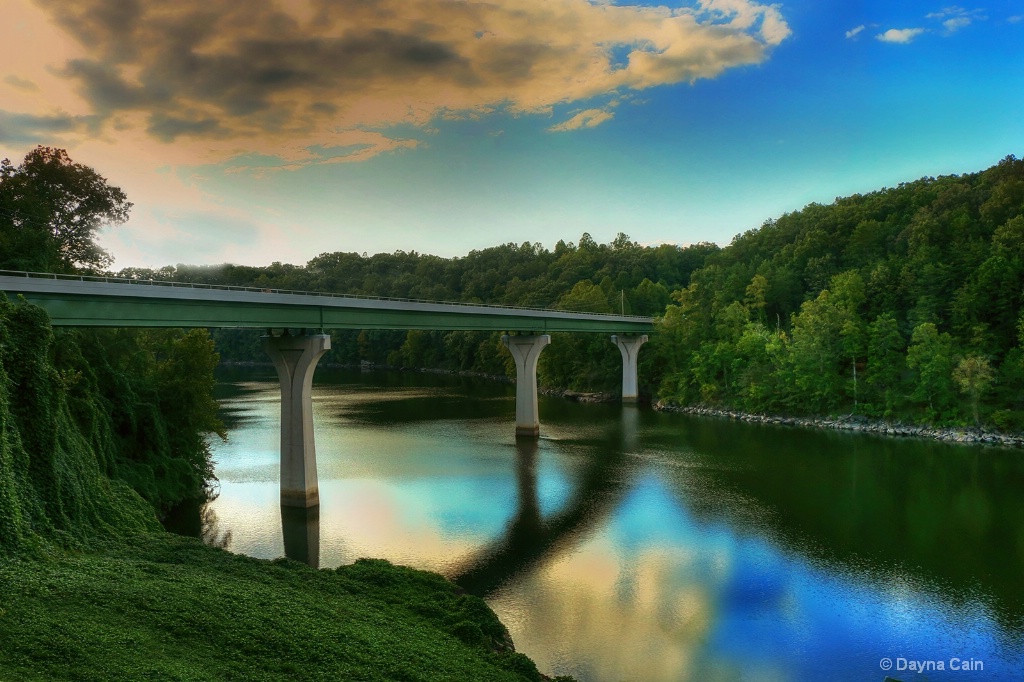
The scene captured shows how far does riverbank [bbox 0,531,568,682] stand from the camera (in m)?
9.80

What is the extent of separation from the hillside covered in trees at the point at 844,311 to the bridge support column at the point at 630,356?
5.56ft

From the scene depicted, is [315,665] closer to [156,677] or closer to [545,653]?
[156,677]

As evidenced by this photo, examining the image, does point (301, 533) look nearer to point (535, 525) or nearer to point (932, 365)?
point (535, 525)

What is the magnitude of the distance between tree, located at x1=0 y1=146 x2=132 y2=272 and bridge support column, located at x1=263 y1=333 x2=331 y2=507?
880cm

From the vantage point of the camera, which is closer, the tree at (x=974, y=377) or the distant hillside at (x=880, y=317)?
the tree at (x=974, y=377)

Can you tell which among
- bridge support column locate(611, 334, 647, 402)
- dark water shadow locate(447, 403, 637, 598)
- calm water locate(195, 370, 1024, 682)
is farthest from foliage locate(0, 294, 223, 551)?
bridge support column locate(611, 334, 647, 402)

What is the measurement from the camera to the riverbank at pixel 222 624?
32.1 feet

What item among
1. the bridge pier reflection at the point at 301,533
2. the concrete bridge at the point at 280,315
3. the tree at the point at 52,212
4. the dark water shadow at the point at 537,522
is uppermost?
the tree at the point at 52,212

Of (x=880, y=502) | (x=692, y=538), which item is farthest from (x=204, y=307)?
(x=880, y=502)

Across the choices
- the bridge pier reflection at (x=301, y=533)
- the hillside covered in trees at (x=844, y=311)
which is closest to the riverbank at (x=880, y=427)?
the hillside covered in trees at (x=844, y=311)

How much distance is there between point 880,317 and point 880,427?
8.56 m

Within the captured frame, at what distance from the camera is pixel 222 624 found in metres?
11.7

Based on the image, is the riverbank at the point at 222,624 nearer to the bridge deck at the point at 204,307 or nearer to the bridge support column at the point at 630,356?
the bridge deck at the point at 204,307

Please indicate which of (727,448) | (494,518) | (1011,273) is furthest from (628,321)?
(494,518)
